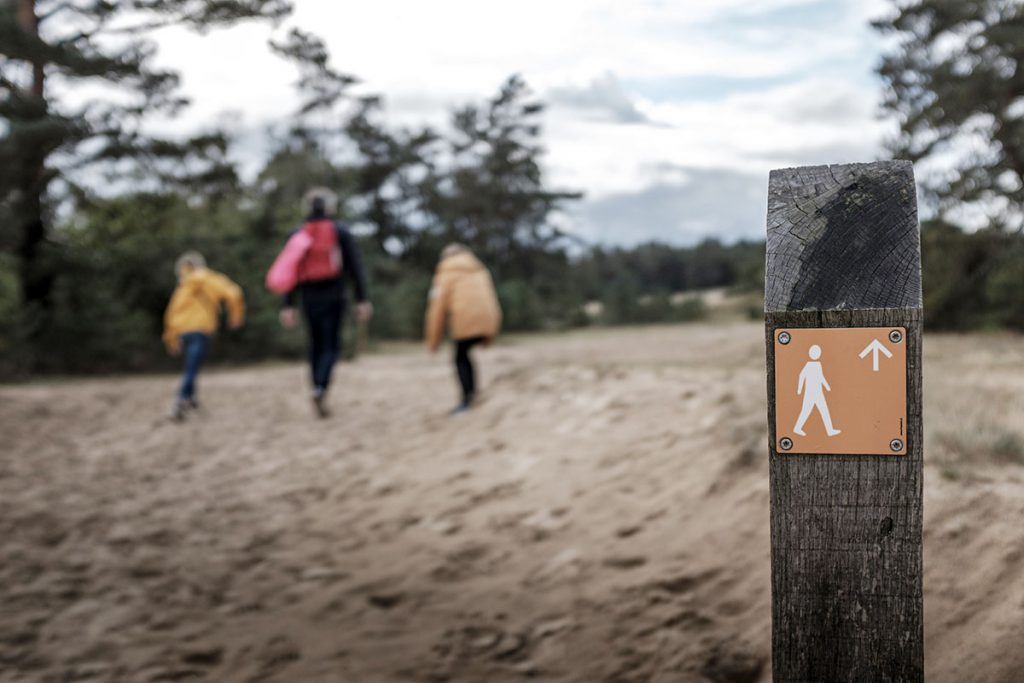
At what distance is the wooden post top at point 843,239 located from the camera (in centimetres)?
221

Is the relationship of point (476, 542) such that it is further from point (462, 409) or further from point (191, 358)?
point (191, 358)

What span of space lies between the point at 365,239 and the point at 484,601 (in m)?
23.4

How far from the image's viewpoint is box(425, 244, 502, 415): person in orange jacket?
28.1 feet

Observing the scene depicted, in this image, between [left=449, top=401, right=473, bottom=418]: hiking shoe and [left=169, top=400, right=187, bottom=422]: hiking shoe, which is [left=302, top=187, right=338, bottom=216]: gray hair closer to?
[left=449, top=401, right=473, bottom=418]: hiking shoe

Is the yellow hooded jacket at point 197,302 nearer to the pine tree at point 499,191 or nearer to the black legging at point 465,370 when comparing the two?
the black legging at point 465,370

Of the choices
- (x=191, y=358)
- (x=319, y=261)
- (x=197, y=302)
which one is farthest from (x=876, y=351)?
(x=197, y=302)

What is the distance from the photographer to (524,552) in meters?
4.81

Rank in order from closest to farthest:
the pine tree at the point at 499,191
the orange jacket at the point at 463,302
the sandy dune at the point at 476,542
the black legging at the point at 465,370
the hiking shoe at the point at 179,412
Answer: the sandy dune at the point at 476,542, the orange jacket at the point at 463,302, the black legging at the point at 465,370, the hiking shoe at the point at 179,412, the pine tree at the point at 499,191

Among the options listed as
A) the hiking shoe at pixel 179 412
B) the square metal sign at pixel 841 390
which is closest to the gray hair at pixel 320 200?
the hiking shoe at pixel 179 412

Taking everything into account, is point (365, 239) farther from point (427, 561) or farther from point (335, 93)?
point (427, 561)

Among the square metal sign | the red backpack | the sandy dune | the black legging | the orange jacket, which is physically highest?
the red backpack

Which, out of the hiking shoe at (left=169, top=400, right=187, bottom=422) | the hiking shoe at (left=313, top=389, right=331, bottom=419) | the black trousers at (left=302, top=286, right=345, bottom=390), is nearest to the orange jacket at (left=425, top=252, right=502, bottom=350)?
the black trousers at (left=302, top=286, right=345, bottom=390)

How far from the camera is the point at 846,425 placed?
7.25ft

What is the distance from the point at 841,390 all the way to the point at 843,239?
1.19 feet
